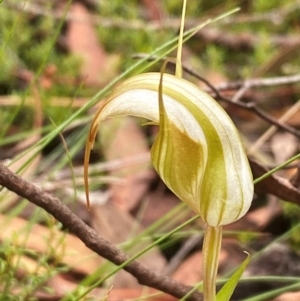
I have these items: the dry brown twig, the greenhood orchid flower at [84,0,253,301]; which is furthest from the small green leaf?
the dry brown twig

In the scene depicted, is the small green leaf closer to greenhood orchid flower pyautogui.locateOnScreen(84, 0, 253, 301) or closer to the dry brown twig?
greenhood orchid flower pyautogui.locateOnScreen(84, 0, 253, 301)

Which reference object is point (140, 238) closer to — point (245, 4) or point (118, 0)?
point (118, 0)

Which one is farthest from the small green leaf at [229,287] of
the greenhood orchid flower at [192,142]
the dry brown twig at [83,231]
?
the dry brown twig at [83,231]

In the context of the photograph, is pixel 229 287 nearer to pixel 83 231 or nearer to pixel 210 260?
pixel 210 260

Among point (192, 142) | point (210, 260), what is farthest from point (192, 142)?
point (210, 260)

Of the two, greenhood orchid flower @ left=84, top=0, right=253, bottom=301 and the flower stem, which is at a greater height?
greenhood orchid flower @ left=84, top=0, right=253, bottom=301

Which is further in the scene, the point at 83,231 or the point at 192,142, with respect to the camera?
the point at 83,231

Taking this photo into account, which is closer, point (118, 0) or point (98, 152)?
point (98, 152)

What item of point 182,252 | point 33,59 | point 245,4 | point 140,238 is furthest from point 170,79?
point 245,4
